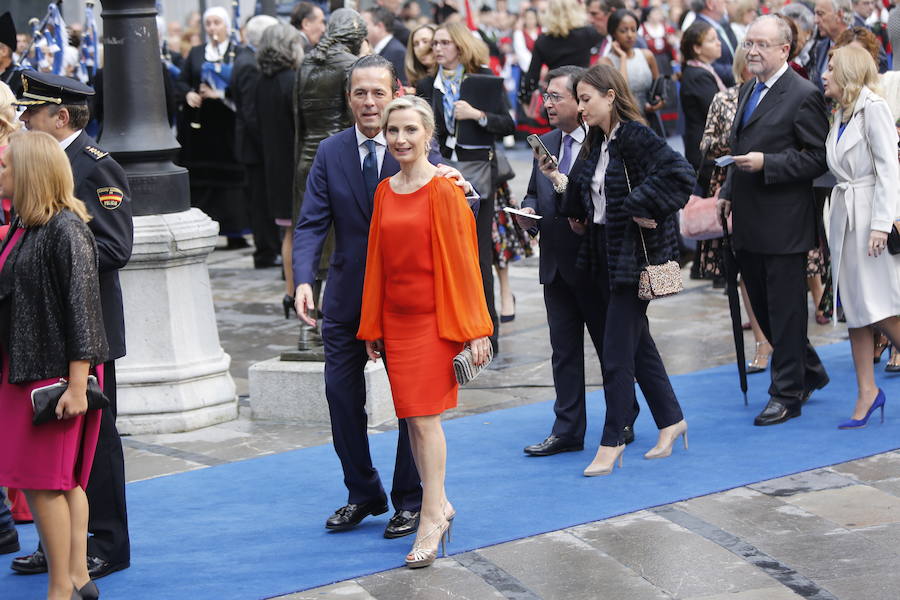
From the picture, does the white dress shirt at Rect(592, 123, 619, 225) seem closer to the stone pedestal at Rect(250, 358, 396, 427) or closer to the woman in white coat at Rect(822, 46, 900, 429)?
the woman in white coat at Rect(822, 46, 900, 429)

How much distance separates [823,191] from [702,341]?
1260mm

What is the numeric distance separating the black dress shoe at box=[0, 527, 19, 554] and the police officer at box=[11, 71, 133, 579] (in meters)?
0.28

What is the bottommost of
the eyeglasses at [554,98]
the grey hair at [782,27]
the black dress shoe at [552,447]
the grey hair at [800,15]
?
the black dress shoe at [552,447]

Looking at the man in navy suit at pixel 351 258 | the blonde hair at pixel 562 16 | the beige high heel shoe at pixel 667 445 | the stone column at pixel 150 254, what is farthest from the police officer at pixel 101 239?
the blonde hair at pixel 562 16

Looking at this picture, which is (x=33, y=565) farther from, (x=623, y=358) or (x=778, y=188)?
(x=778, y=188)

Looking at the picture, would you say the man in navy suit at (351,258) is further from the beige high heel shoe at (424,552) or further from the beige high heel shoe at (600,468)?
the beige high heel shoe at (600,468)

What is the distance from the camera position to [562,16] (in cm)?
1298

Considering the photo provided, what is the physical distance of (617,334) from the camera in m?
6.57

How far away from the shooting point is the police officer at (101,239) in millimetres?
5391

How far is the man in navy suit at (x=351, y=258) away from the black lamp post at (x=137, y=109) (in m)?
2.15

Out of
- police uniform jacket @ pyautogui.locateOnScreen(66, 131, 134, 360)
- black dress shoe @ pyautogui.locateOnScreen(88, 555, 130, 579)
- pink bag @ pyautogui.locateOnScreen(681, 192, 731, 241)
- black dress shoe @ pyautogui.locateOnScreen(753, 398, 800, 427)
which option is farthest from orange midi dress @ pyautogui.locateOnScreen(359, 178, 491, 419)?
pink bag @ pyautogui.locateOnScreen(681, 192, 731, 241)

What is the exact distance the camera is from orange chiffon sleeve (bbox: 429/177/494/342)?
532 cm

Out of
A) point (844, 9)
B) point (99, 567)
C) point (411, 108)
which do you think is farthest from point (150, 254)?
point (844, 9)

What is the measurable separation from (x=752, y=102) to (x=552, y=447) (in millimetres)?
2122
